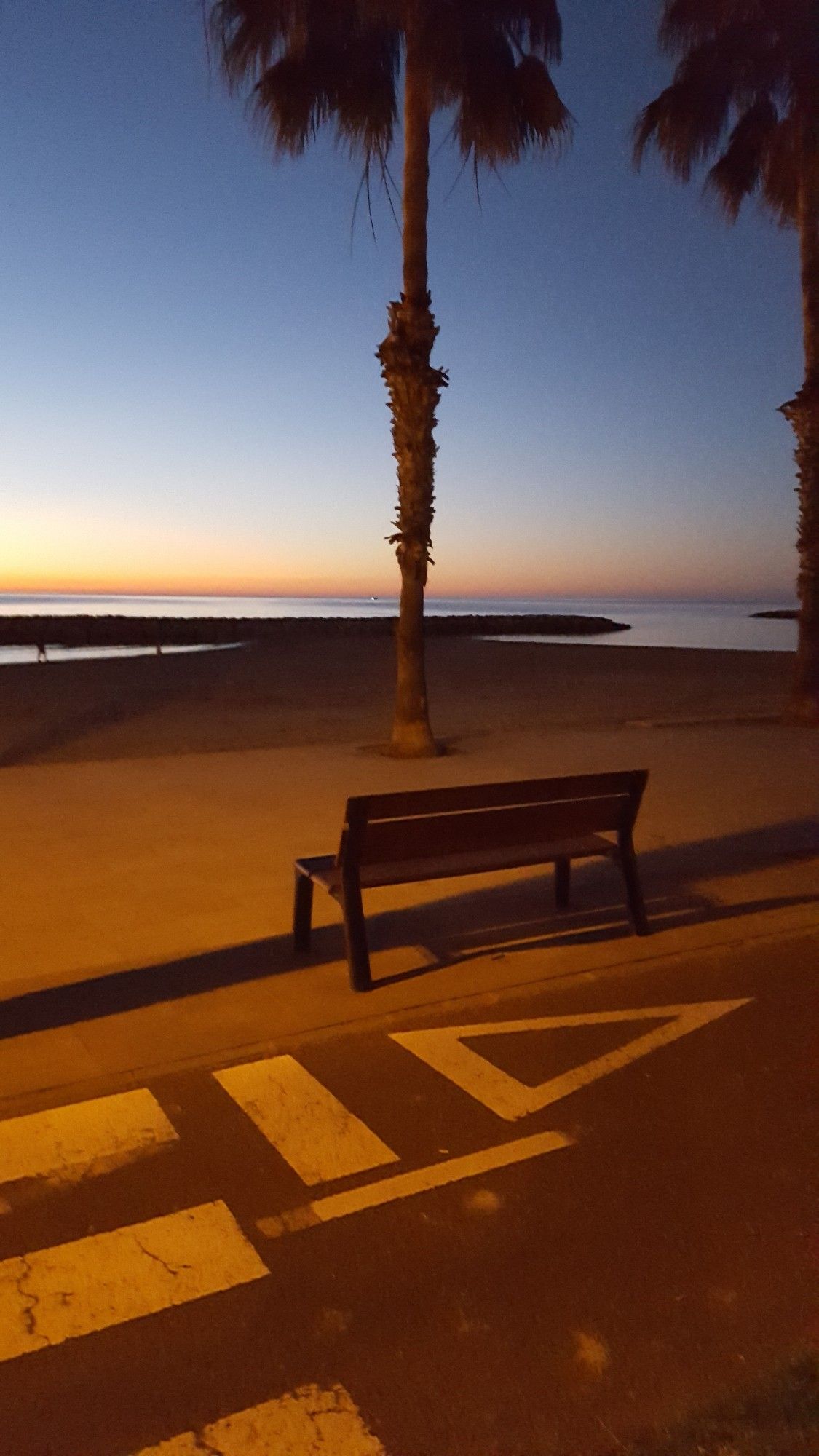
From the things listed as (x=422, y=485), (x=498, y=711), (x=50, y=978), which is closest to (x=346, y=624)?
(x=498, y=711)

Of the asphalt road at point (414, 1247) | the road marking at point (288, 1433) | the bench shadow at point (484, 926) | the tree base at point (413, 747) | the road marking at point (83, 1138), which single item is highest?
the tree base at point (413, 747)

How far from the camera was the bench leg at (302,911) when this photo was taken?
5.81 metres

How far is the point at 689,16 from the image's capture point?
14336mm

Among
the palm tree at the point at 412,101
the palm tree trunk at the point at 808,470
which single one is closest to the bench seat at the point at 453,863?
the palm tree at the point at 412,101

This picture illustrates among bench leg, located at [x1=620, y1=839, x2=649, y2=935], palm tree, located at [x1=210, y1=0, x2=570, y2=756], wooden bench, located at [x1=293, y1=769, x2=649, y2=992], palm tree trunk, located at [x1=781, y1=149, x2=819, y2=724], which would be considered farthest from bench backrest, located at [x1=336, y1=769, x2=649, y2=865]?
palm tree trunk, located at [x1=781, y1=149, x2=819, y2=724]

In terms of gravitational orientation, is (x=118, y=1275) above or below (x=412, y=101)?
below

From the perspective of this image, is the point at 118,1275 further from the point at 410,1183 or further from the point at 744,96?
the point at 744,96

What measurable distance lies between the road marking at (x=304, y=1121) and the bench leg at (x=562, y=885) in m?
2.62

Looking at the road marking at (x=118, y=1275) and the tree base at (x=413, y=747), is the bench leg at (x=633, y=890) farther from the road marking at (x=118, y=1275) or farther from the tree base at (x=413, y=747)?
the tree base at (x=413, y=747)

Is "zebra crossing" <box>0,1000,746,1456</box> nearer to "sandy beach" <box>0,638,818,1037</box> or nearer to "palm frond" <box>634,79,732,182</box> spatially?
"sandy beach" <box>0,638,818,1037</box>

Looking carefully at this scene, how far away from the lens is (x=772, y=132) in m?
15.1

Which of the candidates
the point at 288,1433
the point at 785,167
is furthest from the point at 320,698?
the point at 288,1433

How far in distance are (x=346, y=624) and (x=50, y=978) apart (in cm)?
5692

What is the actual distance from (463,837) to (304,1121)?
6.76 feet
